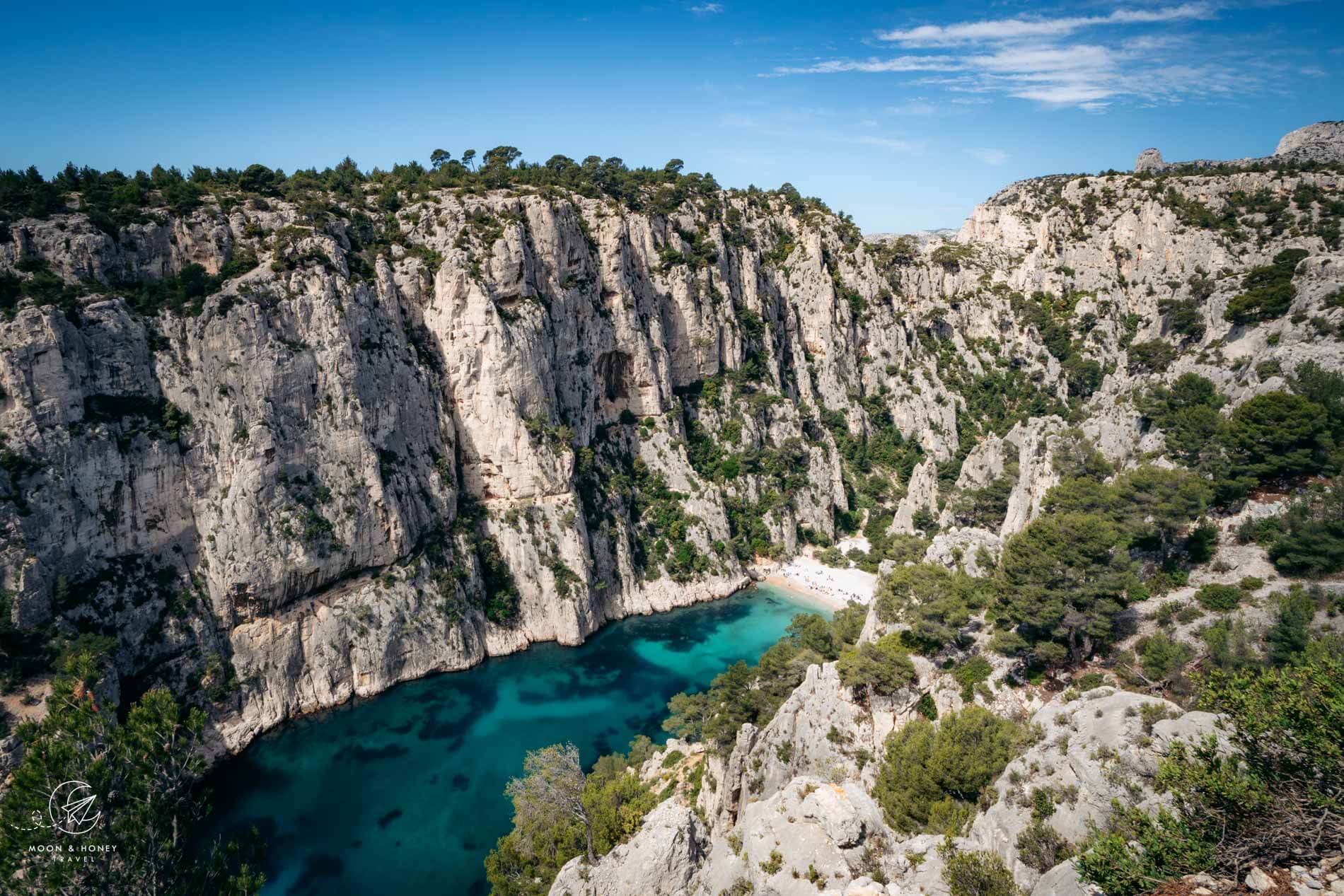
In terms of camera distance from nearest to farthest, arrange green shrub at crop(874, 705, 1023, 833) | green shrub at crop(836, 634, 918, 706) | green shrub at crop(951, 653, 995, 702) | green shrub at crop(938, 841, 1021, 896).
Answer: green shrub at crop(938, 841, 1021, 896) → green shrub at crop(874, 705, 1023, 833) → green shrub at crop(836, 634, 918, 706) → green shrub at crop(951, 653, 995, 702)

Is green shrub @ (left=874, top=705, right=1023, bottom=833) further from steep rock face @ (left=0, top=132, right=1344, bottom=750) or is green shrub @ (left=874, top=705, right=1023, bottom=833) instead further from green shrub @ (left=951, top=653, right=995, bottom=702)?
steep rock face @ (left=0, top=132, right=1344, bottom=750)


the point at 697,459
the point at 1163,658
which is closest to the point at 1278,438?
the point at 1163,658

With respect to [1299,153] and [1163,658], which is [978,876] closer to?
[1163,658]

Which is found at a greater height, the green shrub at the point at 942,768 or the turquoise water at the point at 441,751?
the green shrub at the point at 942,768

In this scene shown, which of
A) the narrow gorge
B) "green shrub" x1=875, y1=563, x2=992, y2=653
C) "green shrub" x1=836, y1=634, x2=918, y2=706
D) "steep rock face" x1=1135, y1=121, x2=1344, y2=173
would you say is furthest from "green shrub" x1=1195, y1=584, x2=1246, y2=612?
"steep rock face" x1=1135, y1=121, x2=1344, y2=173

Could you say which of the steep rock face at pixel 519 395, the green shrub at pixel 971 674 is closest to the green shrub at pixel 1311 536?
the steep rock face at pixel 519 395

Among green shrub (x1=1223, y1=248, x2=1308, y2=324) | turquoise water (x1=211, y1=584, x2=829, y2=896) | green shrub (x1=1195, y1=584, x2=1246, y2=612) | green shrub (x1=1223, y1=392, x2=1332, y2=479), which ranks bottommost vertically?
turquoise water (x1=211, y1=584, x2=829, y2=896)

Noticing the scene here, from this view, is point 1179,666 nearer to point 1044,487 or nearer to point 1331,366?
point 1044,487

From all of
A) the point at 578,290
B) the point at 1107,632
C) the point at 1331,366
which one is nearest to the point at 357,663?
the point at 578,290

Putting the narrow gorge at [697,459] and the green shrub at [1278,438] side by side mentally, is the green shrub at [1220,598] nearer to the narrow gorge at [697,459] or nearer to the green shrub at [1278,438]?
the narrow gorge at [697,459]
